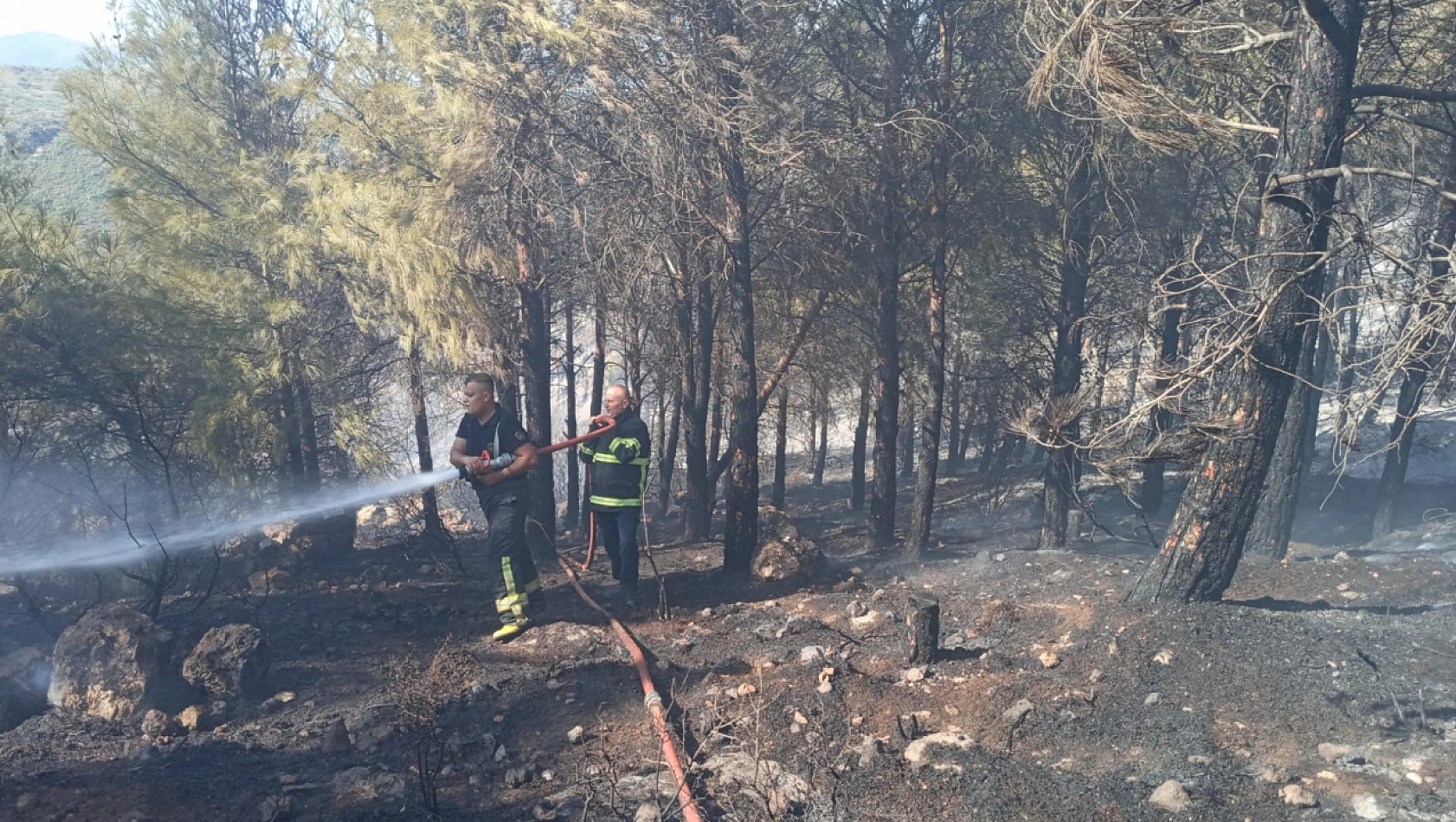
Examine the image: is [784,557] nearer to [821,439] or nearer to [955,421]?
[955,421]

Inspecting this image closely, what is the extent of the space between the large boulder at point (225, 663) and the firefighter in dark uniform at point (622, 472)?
296 cm

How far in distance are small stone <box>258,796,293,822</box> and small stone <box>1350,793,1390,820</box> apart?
489cm

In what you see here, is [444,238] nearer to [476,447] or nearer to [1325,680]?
[476,447]

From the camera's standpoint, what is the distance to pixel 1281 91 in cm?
733

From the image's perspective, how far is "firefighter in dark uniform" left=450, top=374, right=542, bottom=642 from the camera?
7355mm

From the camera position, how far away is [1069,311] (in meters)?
11.8

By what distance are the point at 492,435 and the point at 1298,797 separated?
6055 millimetres

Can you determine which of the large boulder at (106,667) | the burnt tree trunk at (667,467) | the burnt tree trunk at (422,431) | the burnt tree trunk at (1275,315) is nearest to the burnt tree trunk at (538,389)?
the burnt tree trunk at (422,431)

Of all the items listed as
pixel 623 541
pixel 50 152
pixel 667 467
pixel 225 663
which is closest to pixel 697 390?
pixel 667 467

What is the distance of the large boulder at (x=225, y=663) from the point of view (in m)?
6.10

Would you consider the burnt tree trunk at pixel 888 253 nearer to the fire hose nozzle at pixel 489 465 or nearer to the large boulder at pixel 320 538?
the fire hose nozzle at pixel 489 465

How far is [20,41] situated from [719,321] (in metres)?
113

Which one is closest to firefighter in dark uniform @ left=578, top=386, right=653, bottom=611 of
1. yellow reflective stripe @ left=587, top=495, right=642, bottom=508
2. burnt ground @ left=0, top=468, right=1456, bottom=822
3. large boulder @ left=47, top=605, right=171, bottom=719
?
yellow reflective stripe @ left=587, top=495, right=642, bottom=508

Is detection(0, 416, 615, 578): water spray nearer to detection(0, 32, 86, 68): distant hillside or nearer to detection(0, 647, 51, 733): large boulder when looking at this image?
detection(0, 647, 51, 733): large boulder
